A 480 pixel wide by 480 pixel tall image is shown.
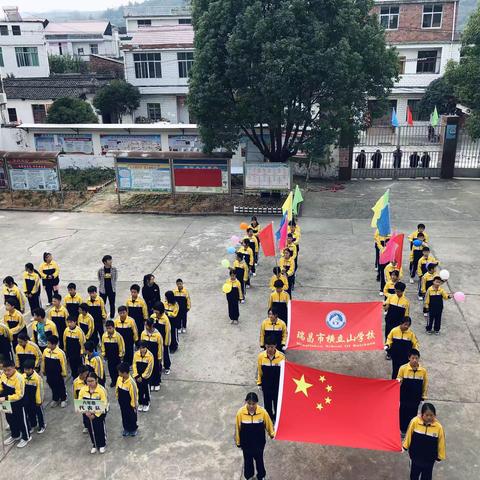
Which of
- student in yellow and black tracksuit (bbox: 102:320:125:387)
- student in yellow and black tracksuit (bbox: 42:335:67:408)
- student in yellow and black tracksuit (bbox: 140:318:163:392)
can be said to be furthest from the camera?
student in yellow and black tracksuit (bbox: 102:320:125:387)

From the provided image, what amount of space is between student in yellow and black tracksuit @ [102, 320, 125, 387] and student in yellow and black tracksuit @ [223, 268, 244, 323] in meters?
2.40

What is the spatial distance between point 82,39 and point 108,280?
206ft

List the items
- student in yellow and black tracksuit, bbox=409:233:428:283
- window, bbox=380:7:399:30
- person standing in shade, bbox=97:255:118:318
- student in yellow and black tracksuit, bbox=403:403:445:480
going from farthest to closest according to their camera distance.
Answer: window, bbox=380:7:399:30 → student in yellow and black tracksuit, bbox=409:233:428:283 → person standing in shade, bbox=97:255:118:318 → student in yellow and black tracksuit, bbox=403:403:445:480

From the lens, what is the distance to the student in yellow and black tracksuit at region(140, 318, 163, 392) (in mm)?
7723

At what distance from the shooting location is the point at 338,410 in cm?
600

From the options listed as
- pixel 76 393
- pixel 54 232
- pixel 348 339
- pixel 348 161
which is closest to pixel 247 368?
pixel 348 339

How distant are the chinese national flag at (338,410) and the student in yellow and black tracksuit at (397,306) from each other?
2.86m

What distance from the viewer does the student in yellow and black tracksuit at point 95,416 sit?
655cm

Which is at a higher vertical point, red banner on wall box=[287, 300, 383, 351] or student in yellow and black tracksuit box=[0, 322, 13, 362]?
red banner on wall box=[287, 300, 383, 351]

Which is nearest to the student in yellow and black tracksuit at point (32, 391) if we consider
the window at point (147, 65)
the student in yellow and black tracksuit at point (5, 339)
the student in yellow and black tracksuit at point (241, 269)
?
the student in yellow and black tracksuit at point (5, 339)

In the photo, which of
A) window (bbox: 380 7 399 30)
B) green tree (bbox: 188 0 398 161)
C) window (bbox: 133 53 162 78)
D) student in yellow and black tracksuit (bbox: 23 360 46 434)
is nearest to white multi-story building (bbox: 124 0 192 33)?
window (bbox: 133 53 162 78)

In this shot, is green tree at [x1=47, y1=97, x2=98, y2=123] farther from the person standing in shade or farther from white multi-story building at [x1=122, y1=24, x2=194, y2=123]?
the person standing in shade

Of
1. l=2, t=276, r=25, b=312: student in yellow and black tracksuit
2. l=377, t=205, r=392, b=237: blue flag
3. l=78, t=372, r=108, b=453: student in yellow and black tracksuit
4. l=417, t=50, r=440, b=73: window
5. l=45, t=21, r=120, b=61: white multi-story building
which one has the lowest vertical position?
l=78, t=372, r=108, b=453: student in yellow and black tracksuit

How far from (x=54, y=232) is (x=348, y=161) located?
11979 millimetres
